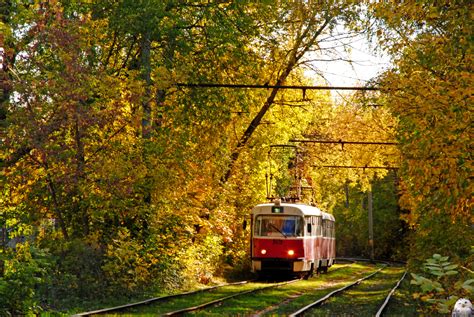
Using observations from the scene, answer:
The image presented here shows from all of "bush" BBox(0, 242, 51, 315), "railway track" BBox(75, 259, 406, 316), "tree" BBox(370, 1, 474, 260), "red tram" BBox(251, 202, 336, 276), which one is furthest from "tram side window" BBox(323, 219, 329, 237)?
"bush" BBox(0, 242, 51, 315)

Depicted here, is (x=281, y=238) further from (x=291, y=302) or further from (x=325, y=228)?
(x=291, y=302)

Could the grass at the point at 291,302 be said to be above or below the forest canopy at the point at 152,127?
below

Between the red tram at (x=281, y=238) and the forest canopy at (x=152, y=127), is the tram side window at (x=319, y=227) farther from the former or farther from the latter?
the forest canopy at (x=152, y=127)

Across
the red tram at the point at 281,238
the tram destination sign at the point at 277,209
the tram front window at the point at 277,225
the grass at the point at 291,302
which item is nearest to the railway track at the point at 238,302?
the grass at the point at 291,302

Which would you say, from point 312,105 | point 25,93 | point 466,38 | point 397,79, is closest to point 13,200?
point 25,93

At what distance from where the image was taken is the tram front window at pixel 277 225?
33.5 meters

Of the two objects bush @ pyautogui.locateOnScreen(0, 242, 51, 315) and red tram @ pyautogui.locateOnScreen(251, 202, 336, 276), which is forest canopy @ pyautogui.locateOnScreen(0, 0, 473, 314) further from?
red tram @ pyautogui.locateOnScreen(251, 202, 336, 276)

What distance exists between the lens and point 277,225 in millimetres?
33688

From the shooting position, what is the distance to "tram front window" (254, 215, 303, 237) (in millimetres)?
33500

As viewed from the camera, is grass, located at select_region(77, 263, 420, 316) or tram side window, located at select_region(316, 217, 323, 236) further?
tram side window, located at select_region(316, 217, 323, 236)

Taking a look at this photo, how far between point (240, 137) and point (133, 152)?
1387cm

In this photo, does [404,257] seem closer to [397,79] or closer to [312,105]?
[312,105]

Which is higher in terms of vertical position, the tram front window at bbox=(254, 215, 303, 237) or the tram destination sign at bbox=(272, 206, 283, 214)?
the tram destination sign at bbox=(272, 206, 283, 214)

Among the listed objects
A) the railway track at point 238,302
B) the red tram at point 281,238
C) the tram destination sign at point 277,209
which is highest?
the tram destination sign at point 277,209
